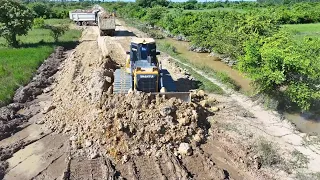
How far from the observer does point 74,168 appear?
9.95 m

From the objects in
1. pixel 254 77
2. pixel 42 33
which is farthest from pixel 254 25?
pixel 42 33

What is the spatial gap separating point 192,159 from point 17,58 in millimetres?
17055

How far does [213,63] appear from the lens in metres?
25.0

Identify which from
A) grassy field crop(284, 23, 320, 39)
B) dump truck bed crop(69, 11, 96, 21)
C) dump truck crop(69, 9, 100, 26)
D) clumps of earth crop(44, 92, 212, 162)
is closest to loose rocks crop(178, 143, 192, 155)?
clumps of earth crop(44, 92, 212, 162)

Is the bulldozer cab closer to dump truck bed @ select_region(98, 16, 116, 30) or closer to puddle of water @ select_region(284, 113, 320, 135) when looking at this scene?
puddle of water @ select_region(284, 113, 320, 135)

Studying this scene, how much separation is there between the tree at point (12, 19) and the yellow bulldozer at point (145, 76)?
51.4 feet

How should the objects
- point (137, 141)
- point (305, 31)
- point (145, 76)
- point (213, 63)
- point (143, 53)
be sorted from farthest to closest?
1. point (305, 31)
2. point (213, 63)
3. point (143, 53)
4. point (145, 76)
5. point (137, 141)

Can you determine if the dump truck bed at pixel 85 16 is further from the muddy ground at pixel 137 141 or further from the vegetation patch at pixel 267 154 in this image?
the vegetation patch at pixel 267 154

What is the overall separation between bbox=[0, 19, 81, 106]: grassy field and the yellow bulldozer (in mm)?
6116

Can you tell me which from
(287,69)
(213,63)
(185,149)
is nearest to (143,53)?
(185,149)

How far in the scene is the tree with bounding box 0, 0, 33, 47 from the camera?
2580 cm

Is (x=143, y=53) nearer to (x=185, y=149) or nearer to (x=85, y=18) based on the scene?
(x=185, y=149)

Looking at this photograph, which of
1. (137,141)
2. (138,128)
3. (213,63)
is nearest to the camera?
(137,141)

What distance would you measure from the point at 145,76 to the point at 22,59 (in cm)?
1332
